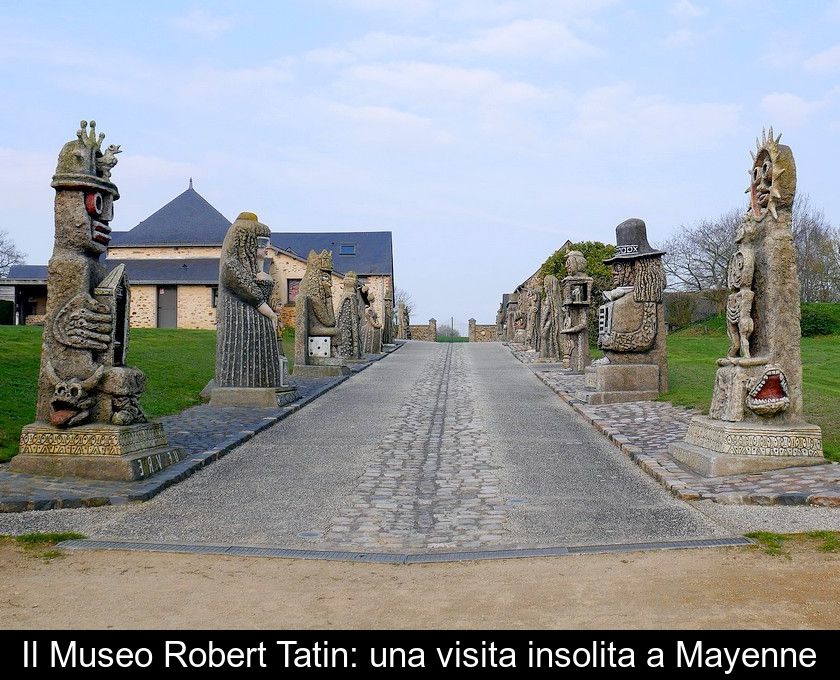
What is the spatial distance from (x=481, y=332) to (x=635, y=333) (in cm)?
5150

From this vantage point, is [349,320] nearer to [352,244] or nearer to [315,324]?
[315,324]

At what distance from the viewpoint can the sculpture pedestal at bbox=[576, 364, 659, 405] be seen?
1405 centimetres

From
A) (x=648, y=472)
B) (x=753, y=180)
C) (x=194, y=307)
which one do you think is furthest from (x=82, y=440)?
(x=194, y=307)

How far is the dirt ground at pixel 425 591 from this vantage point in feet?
13.5

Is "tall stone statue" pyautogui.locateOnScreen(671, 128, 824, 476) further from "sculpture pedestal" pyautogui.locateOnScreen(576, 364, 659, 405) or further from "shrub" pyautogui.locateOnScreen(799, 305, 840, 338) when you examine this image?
"shrub" pyautogui.locateOnScreen(799, 305, 840, 338)

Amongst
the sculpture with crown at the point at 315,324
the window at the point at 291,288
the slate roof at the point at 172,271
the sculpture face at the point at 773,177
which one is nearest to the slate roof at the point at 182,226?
the slate roof at the point at 172,271

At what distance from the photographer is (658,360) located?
47.6ft

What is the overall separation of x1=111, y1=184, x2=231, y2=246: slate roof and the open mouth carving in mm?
38564

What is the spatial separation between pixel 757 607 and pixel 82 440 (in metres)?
6.01

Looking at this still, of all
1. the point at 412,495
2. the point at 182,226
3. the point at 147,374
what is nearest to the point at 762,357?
the point at 412,495

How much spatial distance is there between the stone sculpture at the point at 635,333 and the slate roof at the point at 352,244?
1695 inches
